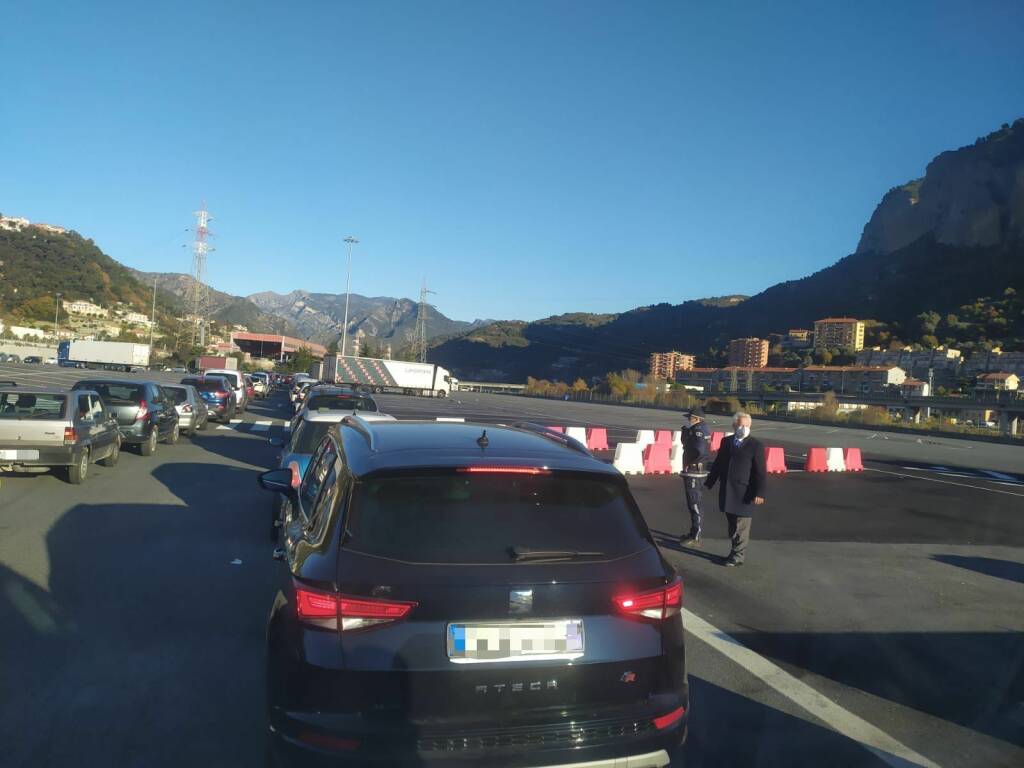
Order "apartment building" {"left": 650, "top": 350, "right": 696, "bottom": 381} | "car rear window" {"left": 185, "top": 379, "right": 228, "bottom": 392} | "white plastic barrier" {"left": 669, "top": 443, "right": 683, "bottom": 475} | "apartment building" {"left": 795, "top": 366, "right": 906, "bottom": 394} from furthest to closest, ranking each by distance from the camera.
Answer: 1. "apartment building" {"left": 650, "top": 350, "right": 696, "bottom": 381}
2. "apartment building" {"left": 795, "top": 366, "right": 906, "bottom": 394}
3. "car rear window" {"left": 185, "top": 379, "right": 228, "bottom": 392}
4. "white plastic barrier" {"left": 669, "top": 443, "right": 683, "bottom": 475}

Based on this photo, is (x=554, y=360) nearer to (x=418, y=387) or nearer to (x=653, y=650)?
(x=418, y=387)

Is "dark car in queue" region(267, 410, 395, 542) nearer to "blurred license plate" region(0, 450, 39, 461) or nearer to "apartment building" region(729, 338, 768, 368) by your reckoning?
"blurred license plate" region(0, 450, 39, 461)

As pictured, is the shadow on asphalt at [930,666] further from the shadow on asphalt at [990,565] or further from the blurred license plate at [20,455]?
the blurred license plate at [20,455]

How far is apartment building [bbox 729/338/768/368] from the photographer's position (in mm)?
117625

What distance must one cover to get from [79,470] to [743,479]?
384 inches

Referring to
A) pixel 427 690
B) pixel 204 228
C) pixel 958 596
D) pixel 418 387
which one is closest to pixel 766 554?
pixel 958 596

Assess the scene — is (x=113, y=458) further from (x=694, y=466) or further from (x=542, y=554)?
(x=542, y=554)

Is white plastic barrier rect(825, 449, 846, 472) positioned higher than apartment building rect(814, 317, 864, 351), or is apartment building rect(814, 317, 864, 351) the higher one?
apartment building rect(814, 317, 864, 351)

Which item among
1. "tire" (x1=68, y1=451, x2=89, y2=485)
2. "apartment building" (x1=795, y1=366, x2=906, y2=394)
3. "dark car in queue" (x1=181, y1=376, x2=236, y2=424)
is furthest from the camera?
"apartment building" (x1=795, y1=366, x2=906, y2=394)


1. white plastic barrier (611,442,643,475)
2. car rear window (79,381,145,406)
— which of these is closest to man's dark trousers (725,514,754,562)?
white plastic barrier (611,442,643,475)

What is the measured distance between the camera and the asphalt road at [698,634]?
4.11 meters

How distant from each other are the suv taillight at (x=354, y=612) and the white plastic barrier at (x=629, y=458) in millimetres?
14282

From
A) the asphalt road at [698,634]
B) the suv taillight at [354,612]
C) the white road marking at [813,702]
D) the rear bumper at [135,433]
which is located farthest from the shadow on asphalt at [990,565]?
the rear bumper at [135,433]

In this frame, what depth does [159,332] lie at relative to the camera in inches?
5492
